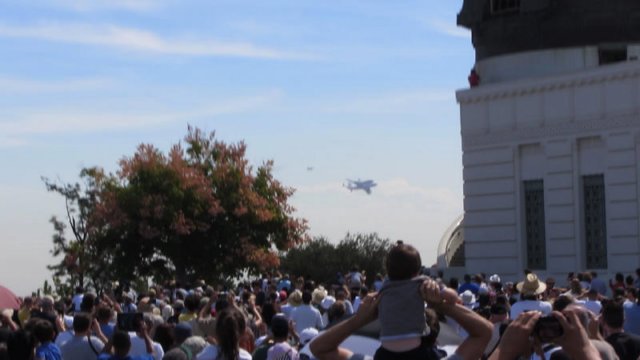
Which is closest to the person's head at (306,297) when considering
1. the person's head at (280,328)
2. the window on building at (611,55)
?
the person's head at (280,328)

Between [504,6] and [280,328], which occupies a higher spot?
[504,6]

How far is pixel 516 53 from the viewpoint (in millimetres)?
40531

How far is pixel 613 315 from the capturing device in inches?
452

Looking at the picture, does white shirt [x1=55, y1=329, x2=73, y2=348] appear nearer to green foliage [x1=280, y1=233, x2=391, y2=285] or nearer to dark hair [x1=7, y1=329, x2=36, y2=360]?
dark hair [x1=7, y1=329, x2=36, y2=360]

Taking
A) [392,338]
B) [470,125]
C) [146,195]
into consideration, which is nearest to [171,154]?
[146,195]

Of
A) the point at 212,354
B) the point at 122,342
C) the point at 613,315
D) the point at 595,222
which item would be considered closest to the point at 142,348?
the point at 122,342

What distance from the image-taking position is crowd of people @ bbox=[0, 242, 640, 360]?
6.72m

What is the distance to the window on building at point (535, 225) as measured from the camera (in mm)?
38594

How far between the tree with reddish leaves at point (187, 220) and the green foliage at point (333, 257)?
5195 millimetres

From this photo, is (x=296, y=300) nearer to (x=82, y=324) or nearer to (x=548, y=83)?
(x=82, y=324)

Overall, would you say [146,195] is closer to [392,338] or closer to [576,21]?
[576,21]

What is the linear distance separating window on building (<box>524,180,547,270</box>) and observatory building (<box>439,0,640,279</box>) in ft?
0.09

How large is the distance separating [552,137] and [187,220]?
1088cm

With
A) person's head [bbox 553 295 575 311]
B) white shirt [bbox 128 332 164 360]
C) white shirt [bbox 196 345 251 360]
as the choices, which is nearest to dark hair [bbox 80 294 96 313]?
white shirt [bbox 128 332 164 360]
